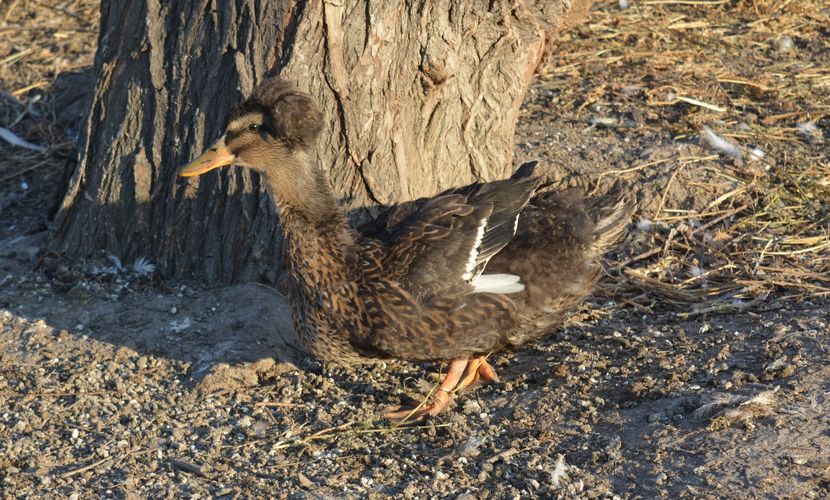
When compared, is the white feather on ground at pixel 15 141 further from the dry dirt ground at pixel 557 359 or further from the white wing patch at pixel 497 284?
the white wing patch at pixel 497 284

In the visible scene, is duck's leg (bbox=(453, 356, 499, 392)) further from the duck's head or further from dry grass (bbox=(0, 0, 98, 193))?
dry grass (bbox=(0, 0, 98, 193))

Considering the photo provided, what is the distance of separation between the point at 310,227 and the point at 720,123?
309 cm

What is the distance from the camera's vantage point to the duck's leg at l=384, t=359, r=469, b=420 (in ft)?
14.2

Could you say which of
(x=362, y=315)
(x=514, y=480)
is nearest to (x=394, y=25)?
(x=362, y=315)

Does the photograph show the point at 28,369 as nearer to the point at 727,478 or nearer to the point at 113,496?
the point at 113,496

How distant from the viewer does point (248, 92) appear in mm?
4805

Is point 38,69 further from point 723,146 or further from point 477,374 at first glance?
point 723,146

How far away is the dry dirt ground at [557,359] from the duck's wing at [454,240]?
0.57 m

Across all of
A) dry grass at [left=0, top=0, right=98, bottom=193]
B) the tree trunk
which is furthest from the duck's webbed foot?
dry grass at [left=0, top=0, right=98, bottom=193]

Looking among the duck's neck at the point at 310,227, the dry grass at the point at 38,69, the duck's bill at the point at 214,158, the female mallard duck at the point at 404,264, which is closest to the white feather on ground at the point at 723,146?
the female mallard duck at the point at 404,264

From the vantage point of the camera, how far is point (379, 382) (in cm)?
466

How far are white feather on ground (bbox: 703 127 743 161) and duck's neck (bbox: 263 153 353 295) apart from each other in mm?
2667

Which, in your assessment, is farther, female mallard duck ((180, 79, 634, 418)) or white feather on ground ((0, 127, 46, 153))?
white feather on ground ((0, 127, 46, 153))

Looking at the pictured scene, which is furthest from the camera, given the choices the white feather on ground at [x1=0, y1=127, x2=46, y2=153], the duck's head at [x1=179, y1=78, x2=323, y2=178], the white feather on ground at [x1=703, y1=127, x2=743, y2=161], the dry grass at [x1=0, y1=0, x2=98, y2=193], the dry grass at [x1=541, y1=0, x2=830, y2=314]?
the white feather on ground at [x1=0, y1=127, x2=46, y2=153]
